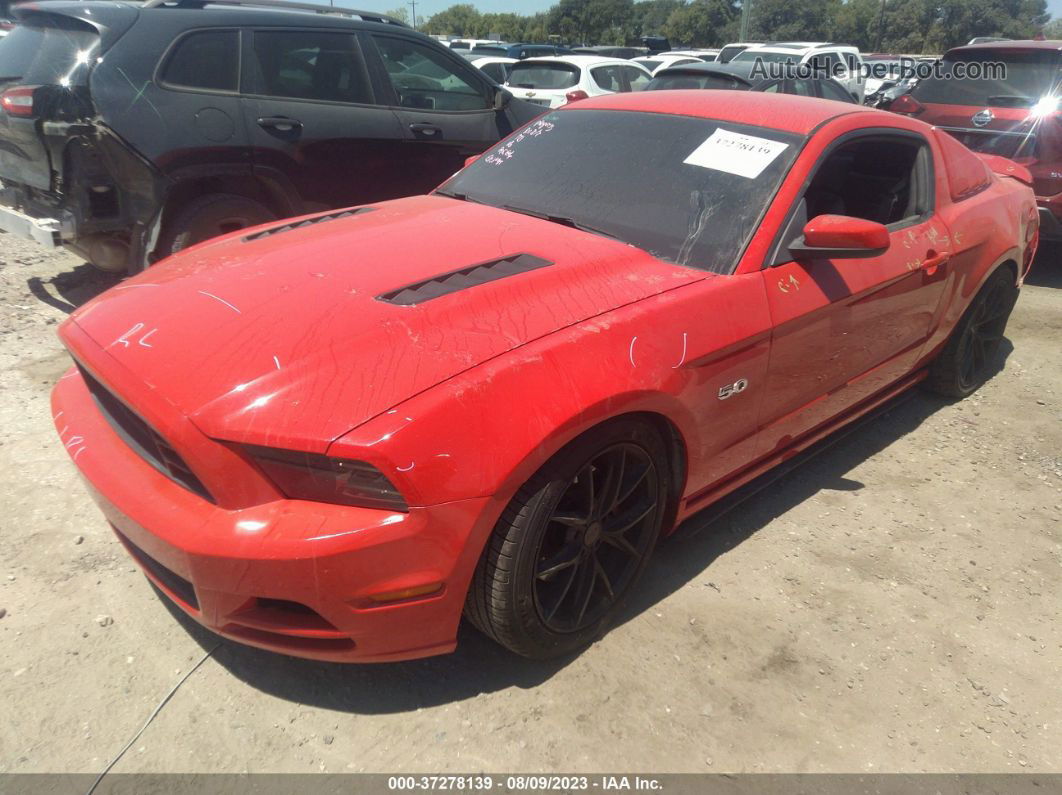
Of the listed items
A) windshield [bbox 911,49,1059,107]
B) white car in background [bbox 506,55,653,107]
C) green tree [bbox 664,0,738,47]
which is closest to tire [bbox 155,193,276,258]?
windshield [bbox 911,49,1059,107]

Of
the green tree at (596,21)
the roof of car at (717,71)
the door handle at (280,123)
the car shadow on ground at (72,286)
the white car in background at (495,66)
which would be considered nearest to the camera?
the door handle at (280,123)

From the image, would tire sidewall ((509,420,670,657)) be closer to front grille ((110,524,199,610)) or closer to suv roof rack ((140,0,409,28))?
front grille ((110,524,199,610))

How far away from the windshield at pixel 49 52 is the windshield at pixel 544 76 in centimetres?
731

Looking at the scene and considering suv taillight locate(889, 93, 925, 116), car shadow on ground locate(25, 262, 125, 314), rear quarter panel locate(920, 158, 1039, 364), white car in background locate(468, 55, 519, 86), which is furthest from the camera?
white car in background locate(468, 55, 519, 86)

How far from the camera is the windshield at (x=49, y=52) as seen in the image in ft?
13.2

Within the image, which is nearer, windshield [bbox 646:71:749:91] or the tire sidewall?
the tire sidewall

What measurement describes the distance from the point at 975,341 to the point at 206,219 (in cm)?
424

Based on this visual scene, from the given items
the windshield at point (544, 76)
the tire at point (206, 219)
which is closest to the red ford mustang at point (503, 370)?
the tire at point (206, 219)

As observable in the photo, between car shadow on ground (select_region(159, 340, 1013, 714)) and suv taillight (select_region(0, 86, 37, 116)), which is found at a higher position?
suv taillight (select_region(0, 86, 37, 116))

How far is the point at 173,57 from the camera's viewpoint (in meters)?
4.29

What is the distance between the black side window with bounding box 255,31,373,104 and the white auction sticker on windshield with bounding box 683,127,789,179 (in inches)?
115

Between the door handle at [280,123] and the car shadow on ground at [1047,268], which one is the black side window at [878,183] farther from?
the car shadow on ground at [1047,268]

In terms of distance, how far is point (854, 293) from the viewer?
115 inches

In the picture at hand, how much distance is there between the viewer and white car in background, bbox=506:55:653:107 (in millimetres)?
10516
